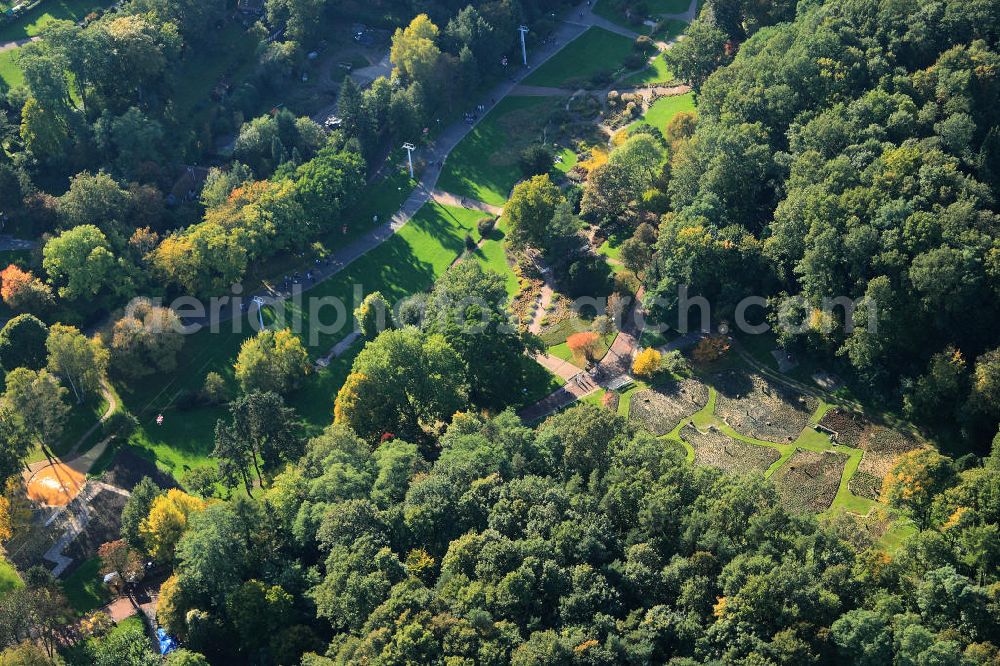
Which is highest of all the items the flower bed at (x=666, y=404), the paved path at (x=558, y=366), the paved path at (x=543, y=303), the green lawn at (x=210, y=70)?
the green lawn at (x=210, y=70)

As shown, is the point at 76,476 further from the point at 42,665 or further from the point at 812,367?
the point at 812,367

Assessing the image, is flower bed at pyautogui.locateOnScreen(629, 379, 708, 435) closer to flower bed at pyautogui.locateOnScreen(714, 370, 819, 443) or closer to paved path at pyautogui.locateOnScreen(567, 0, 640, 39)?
flower bed at pyautogui.locateOnScreen(714, 370, 819, 443)

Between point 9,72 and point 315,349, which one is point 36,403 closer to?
point 315,349

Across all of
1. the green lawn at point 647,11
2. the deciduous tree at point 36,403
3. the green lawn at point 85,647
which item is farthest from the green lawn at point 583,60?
the green lawn at point 85,647

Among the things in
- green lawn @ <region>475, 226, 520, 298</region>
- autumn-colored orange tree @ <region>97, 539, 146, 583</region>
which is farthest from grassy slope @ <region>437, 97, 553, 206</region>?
autumn-colored orange tree @ <region>97, 539, 146, 583</region>

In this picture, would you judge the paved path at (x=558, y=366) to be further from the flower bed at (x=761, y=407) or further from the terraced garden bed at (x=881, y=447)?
the terraced garden bed at (x=881, y=447)
